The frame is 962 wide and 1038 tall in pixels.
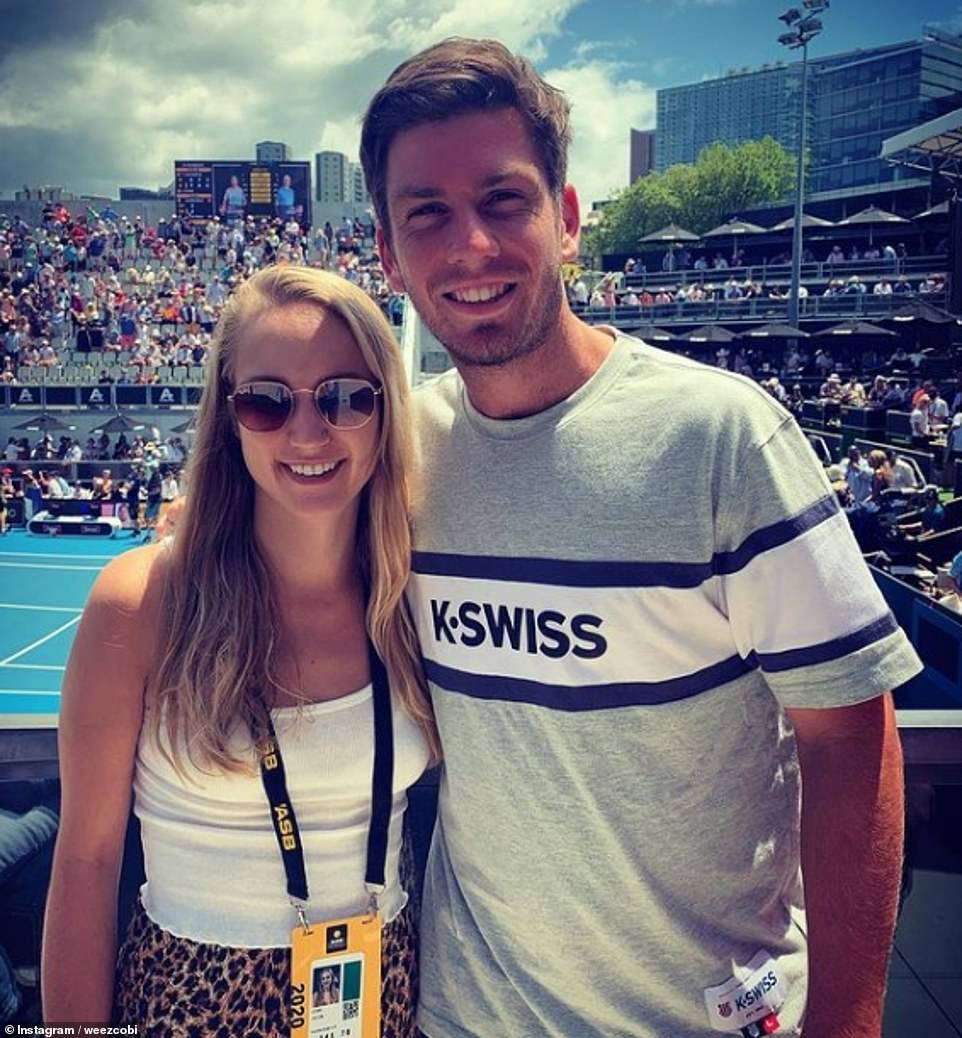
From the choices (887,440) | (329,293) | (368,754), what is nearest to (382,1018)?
(368,754)

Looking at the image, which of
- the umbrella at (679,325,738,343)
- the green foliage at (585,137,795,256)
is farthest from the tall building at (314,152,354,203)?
the umbrella at (679,325,738,343)

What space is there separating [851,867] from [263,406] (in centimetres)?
131

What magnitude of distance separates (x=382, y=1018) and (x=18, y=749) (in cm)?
92

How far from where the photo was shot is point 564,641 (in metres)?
1.72

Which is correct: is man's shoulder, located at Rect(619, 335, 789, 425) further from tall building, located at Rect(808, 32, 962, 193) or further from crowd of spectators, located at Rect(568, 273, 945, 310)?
tall building, located at Rect(808, 32, 962, 193)

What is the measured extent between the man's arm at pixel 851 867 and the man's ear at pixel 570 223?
1.04 meters

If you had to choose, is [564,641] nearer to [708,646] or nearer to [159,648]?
[708,646]

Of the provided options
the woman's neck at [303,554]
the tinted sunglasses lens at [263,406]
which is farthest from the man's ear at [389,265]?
the woman's neck at [303,554]

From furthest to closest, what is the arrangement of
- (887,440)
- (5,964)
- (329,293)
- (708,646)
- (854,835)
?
(887,440)
(5,964)
(329,293)
(708,646)
(854,835)

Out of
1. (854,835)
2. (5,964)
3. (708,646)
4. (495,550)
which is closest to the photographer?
(854,835)

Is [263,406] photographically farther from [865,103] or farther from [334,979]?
[865,103]

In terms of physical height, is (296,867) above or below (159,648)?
below

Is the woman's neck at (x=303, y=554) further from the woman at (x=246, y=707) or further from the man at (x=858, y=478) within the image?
the man at (x=858, y=478)

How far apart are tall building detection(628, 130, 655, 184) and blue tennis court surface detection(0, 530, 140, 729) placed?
134480mm
